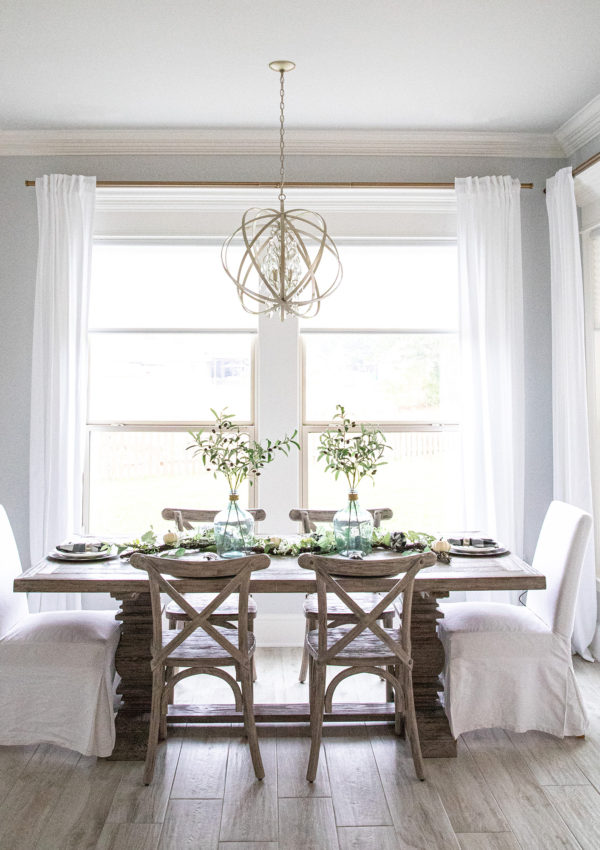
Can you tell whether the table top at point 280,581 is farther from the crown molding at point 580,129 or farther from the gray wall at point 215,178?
the crown molding at point 580,129

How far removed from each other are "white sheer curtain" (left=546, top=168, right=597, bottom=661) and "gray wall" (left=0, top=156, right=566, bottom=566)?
0.22 meters

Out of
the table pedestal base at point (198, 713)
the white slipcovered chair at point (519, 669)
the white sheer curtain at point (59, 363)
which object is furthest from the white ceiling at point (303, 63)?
the table pedestal base at point (198, 713)

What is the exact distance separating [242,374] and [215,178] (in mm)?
1131

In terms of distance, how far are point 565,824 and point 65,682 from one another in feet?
5.97

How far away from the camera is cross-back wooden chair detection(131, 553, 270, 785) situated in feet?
8.73

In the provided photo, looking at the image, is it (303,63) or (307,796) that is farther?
(303,63)

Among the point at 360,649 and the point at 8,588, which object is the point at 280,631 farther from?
the point at 8,588

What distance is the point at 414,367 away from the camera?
4.59 meters

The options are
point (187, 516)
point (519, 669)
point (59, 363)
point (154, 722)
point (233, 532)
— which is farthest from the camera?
point (59, 363)

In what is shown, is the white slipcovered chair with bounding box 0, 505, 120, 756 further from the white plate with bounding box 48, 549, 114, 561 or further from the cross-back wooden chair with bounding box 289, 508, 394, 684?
the cross-back wooden chair with bounding box 289, 508, 394, 684

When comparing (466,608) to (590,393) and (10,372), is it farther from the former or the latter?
(10,372)

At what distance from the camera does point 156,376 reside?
4555 mm

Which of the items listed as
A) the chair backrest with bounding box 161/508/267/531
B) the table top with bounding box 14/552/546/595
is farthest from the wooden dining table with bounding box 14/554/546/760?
the chair backrest with bounding box 161/508/267/531

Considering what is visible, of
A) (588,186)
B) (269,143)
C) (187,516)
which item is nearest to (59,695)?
(187,516)
